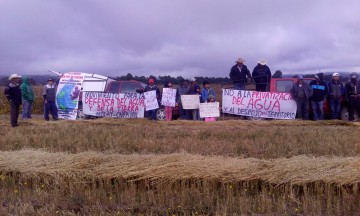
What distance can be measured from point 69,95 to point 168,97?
451 cm

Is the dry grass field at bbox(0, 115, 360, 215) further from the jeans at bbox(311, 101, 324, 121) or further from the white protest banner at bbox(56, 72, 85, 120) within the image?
the white protest banner at bbox(56, 72, 85, 120)

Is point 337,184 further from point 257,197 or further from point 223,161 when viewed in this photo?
point 223,161

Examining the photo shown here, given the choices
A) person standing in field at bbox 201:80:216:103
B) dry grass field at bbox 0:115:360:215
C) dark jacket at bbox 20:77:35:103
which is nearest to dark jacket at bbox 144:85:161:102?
person standing in field at bbox 201:80:216:103

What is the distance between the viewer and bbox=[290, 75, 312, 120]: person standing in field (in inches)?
730

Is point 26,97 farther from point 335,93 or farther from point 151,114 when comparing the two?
point 335,93

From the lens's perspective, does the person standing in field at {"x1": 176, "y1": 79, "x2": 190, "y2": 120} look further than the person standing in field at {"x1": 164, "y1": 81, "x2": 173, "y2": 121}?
No

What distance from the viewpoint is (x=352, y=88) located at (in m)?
18.6

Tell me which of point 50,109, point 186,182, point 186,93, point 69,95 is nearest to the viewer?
point 186,182

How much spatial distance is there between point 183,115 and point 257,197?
1187 centimetres

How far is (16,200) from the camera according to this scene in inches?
311

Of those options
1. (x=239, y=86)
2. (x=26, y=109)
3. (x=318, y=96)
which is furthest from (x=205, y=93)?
(x=26, y=109)

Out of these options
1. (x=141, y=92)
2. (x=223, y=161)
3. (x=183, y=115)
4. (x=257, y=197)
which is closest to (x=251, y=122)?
(x=183, y=115)

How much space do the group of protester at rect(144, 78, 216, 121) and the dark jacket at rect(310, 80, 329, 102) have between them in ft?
11.0

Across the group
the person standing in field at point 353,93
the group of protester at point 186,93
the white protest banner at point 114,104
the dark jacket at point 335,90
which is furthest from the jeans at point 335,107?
the white protest banner at point 114,104
